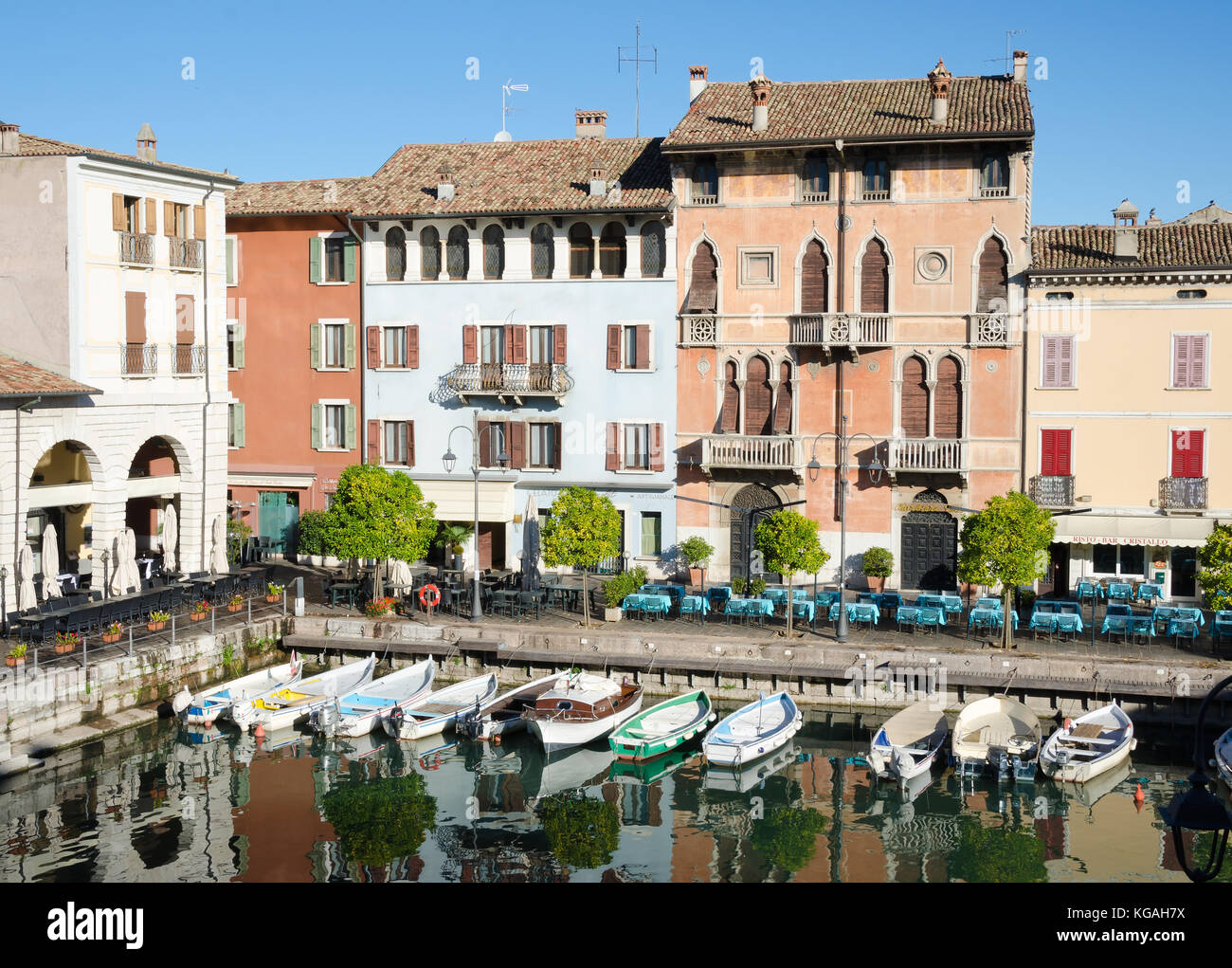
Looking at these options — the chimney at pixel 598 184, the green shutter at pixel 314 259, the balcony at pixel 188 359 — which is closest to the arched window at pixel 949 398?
the chimney at pixel 598 184

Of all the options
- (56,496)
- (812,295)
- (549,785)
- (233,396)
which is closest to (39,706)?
(56,496)

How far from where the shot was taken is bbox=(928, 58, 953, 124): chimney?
40500mm

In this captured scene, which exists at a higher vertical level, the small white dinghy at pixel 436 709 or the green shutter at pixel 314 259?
the green shutter at pixel 314 259

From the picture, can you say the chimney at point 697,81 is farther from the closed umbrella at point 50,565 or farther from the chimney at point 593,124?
the closed umbrella at point 50,565

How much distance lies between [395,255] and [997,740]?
26186 millimetres

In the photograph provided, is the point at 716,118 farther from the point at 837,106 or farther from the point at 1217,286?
the point at 1217,286

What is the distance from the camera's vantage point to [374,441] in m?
46.7

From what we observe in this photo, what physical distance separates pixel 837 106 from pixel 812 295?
20.4ft

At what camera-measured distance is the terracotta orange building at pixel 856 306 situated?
133 feet

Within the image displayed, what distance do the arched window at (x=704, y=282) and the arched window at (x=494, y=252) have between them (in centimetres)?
652

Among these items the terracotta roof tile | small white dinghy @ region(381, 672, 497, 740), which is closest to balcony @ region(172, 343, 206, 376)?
small white dinghy @ region(381, 672, 497, 740)

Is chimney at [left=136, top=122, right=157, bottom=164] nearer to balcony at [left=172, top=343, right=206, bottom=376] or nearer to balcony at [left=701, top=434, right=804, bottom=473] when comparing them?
balcony at [left=172, top=343, right=206, bottom=376]

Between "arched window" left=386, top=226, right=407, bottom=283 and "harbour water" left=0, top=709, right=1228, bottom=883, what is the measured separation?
18.5 metres
